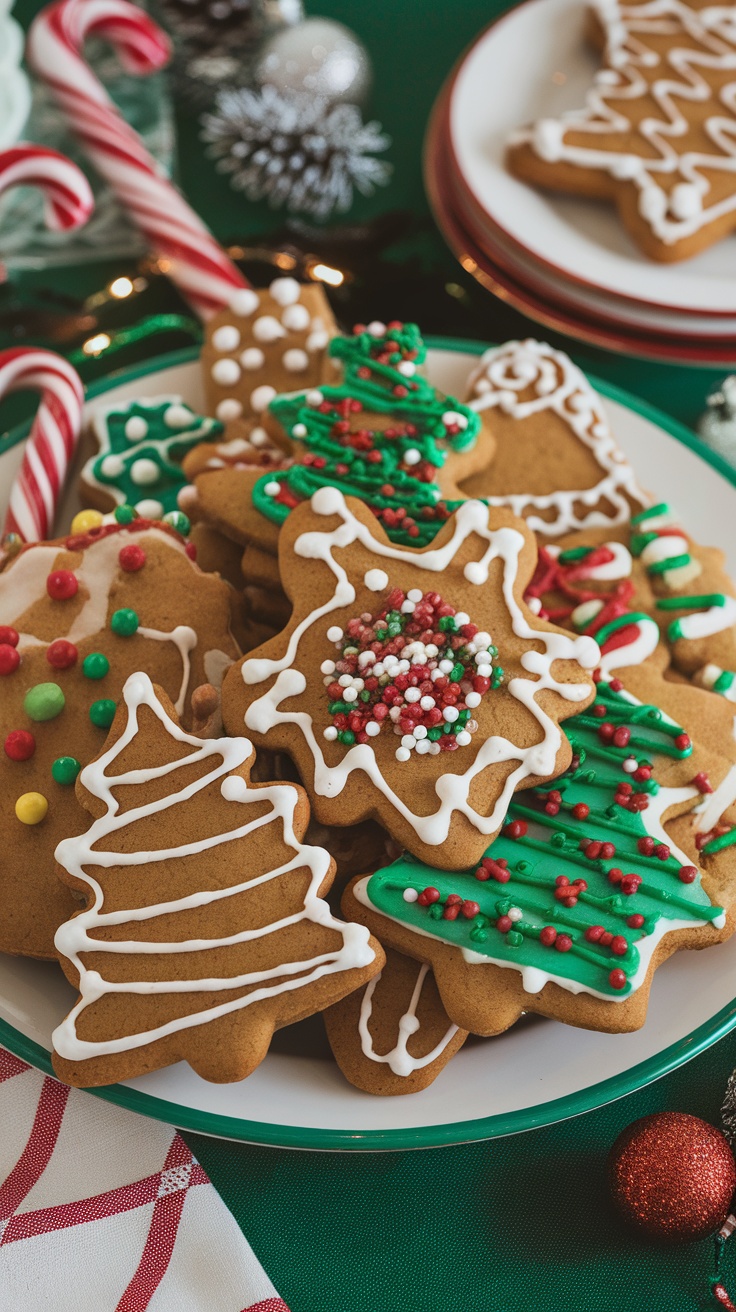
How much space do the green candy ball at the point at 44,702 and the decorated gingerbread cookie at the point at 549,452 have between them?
2.22 feet

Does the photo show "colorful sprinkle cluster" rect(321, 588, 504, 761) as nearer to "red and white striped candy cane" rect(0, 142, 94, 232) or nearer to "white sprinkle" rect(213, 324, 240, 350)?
"white sprinkle" rect(213, 324, 240, 350)

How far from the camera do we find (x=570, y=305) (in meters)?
1.98

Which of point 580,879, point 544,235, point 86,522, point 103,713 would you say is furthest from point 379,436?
point 544,235

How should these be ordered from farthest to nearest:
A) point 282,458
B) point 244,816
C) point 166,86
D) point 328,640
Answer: point 166,86, point 282,458, point 328,640, point 244,816

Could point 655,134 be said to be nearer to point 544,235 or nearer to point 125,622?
point 544,235

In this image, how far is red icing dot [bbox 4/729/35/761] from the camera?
1.31 m

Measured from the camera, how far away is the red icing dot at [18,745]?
1313mm

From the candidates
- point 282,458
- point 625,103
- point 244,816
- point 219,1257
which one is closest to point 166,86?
point 625,103

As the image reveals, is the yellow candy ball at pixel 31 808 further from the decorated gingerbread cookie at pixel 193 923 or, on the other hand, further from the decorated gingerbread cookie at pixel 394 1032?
the decorated gingerbread cookie at pixel 394 1032

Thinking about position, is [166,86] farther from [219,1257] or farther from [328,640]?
[219,1257]

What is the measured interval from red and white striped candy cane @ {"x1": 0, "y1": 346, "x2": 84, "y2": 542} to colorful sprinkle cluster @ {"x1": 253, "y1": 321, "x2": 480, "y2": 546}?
1.15 ft

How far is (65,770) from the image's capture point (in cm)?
130

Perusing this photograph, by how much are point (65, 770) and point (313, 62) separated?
1517mm

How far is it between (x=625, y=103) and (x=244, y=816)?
1.63 meters
